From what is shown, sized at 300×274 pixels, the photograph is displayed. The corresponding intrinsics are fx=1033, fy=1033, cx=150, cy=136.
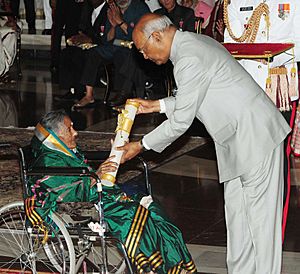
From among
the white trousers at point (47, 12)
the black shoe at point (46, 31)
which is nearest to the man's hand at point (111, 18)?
the white trousers at point (47, 12)

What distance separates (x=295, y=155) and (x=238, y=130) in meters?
4.34

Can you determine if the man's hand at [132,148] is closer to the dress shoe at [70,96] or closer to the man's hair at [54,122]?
the man's hair at [54,122]

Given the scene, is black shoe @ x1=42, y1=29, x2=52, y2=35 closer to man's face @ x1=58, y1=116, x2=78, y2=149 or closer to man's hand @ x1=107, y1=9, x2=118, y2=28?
man's hand @ x1=107, y1=9, x2=118, y2=28

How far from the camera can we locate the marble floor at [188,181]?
7.00 metres

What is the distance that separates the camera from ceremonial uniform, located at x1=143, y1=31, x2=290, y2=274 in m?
5.45

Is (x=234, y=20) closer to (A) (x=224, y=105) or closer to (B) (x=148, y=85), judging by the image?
(A) (x=224, y=105)

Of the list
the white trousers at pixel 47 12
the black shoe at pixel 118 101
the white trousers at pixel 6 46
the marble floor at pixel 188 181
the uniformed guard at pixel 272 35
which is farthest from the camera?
the white trousers at pixel 47 12

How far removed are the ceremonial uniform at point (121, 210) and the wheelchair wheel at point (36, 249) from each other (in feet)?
0.50

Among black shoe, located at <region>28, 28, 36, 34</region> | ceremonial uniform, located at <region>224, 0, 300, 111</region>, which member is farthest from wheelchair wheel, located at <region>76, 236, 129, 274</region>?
black shoe, located at <region>28, 28, 36, 34</region>

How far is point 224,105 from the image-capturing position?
547 centimetres

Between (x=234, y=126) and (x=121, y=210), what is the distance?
88 centimetres

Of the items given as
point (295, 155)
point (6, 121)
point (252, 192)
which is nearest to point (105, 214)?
point (252, 192)

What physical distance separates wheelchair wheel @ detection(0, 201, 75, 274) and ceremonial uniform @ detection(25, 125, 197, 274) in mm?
153

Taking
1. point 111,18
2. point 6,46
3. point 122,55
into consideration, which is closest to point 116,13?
point 111,18
